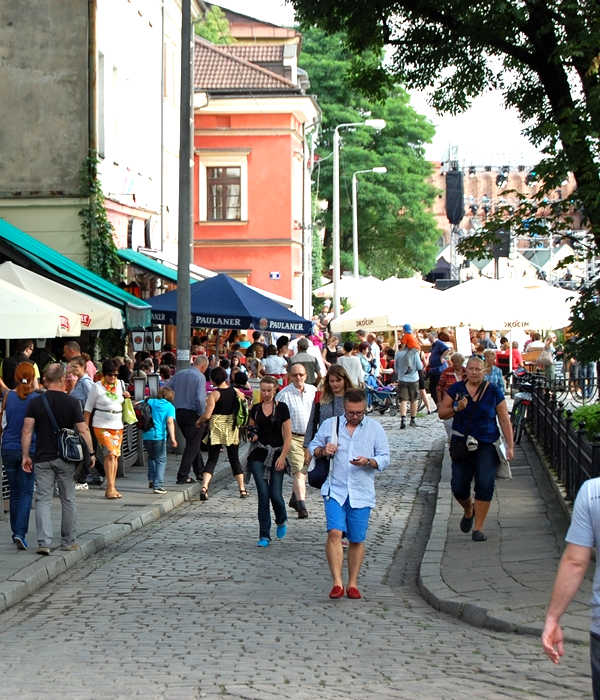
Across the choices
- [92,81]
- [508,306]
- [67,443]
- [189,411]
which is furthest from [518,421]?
[67,443]

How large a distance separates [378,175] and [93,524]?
5825 centimetres

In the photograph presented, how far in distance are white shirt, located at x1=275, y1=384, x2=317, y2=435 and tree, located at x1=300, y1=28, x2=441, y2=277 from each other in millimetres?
52346

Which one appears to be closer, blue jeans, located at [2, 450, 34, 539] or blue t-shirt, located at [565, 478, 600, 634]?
blue t-shirt, located at [565, 478, 600, 634]

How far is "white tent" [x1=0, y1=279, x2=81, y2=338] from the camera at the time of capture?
53.6 feet

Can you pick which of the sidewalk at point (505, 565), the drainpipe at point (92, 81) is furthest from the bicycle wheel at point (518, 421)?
the drainpipe at point (92, 81)

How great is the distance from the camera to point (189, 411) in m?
18.5

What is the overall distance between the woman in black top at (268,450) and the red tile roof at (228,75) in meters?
34.1

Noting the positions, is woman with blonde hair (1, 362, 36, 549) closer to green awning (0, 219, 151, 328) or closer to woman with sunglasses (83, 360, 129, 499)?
woman with sunglasses (83, 360, 129, 499)

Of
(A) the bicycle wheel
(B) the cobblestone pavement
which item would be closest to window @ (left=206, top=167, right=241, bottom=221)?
(A) the bicycle wheel

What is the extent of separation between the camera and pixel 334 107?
68.2 m

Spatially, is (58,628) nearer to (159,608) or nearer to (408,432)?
(159,608)

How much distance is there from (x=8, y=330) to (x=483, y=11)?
6.61 metres

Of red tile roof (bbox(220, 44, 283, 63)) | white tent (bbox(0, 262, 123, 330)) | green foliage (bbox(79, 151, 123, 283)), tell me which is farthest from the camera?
red tile roof (bbox(220, 44, 283, 63))

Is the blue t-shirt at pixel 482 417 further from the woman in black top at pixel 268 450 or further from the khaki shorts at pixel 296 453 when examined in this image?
the khaki shorts at pixel 296 453
